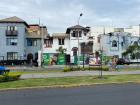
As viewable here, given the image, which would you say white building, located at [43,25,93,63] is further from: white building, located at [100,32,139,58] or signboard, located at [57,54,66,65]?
signboard, located at [57,54,66,65]

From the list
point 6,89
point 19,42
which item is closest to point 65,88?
point 6,89

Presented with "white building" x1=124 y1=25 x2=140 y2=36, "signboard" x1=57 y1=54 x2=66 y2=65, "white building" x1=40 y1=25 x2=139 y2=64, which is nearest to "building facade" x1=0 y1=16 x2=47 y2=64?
"white building" x1=40 y1=25 x2=139 y2=64

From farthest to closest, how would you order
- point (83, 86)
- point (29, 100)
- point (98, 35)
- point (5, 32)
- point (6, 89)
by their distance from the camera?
point (98, 35) → point (5, 32) → point (83, 86) → point (6, 89) → point (29, 100)

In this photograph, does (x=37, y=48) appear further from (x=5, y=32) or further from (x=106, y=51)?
(x=106, y=51)

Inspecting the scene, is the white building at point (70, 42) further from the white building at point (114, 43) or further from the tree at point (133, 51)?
the tree at point (133, 51)

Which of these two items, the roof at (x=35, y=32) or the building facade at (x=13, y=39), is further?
the roof at (x=35, y=32)

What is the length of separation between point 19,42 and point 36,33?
7.84 metres

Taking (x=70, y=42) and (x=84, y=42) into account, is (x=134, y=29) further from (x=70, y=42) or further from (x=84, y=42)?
(x=70, y=42)

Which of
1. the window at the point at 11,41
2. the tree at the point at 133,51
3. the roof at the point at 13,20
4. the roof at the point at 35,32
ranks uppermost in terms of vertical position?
the roof at the point at 13,20

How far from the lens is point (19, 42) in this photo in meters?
82.1

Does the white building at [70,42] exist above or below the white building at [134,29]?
below

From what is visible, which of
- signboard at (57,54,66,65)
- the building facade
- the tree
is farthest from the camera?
the tree

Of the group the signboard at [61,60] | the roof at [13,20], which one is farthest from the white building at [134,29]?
the roof at [13,20]

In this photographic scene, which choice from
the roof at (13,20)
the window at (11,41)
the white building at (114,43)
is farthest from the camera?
the white building at (114,43)
